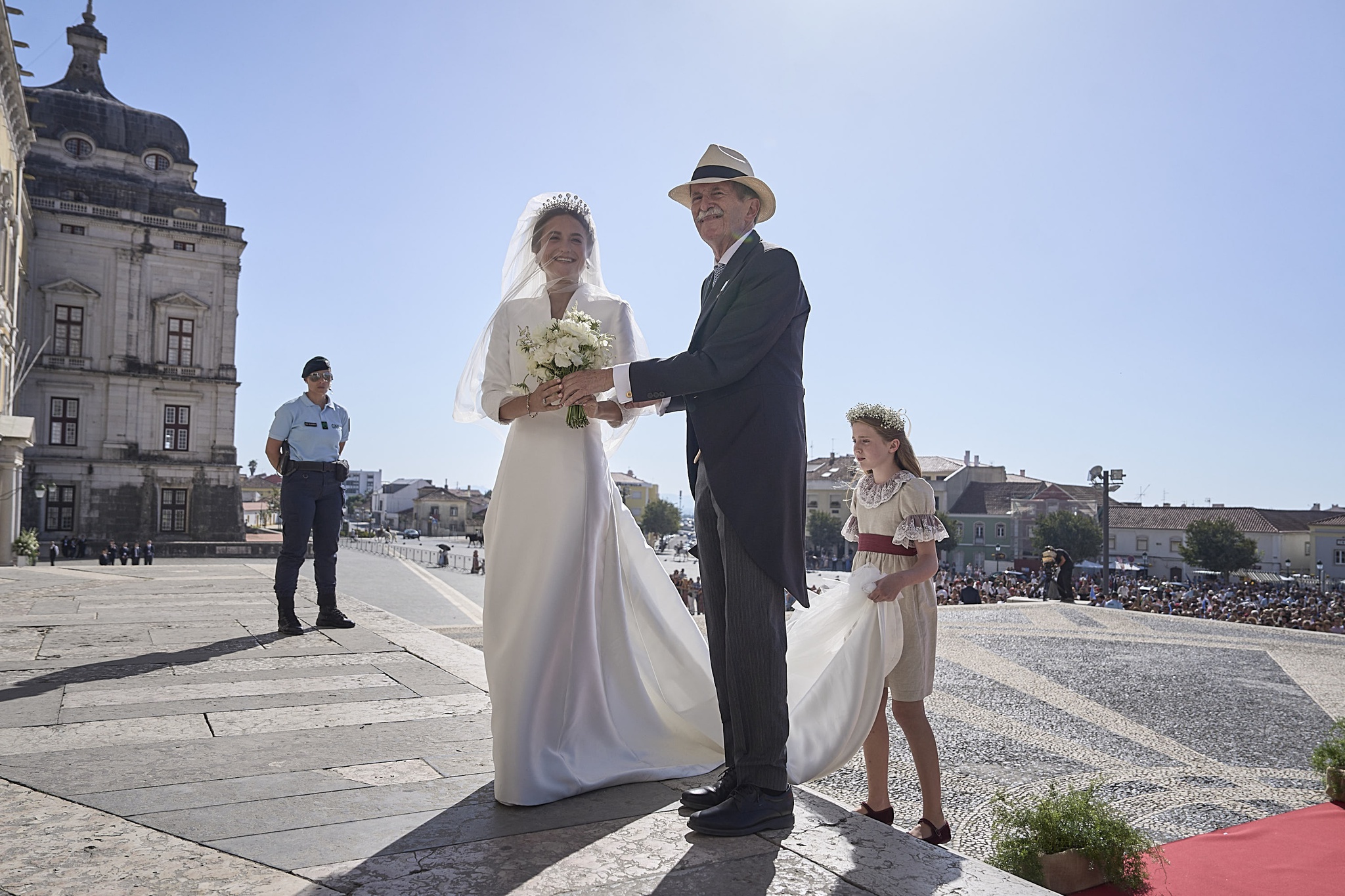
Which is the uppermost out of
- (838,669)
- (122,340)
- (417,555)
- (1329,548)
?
(122,340)

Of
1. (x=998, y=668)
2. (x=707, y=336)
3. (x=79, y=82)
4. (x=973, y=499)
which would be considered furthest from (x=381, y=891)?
(x=973, y=499)

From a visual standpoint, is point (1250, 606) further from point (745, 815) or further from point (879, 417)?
point (745, 815)

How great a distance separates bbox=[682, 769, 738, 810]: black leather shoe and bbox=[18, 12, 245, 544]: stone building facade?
39.7 m

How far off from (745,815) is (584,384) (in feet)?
4.28

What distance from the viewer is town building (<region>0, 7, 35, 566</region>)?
63.0ft

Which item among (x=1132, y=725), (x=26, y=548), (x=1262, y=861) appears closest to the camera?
(x=1262, y=861)

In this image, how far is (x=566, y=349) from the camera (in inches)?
107

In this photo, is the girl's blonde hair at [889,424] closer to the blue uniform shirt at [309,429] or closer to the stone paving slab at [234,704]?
the stone paving slab at [234,704]

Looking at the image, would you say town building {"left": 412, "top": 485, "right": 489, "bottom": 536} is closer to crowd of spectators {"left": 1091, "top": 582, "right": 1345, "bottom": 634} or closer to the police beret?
crowd of spectators {"left": 1091, "top": 582, "right": 1345, "bottom": 634}

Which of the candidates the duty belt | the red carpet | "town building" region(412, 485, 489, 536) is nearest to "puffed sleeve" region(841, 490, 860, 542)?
the red carpet

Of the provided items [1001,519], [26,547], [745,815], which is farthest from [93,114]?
[1001,519]

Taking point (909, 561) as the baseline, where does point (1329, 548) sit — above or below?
below

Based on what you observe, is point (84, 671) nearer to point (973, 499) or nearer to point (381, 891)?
point (381, 891)

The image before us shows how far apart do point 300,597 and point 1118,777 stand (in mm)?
7231
